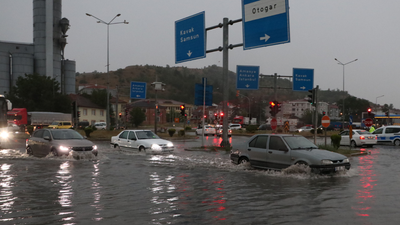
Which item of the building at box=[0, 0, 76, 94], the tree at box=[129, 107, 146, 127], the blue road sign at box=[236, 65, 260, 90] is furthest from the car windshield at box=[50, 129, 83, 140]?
the tree at box=[129, 107, 146, 127]

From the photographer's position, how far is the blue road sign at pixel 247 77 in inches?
1318

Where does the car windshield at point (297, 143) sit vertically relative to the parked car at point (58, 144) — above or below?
above

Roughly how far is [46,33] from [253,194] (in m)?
86.0

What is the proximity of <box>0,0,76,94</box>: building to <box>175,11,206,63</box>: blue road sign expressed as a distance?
222ft

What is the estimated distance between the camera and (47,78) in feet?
268

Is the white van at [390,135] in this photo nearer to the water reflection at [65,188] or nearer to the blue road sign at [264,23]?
the blue road sign at [264,23]

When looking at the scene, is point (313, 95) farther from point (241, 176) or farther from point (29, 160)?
point (29, 160)

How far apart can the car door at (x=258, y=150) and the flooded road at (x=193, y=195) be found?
13.5 inches

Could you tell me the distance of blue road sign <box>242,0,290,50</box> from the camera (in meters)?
18.9

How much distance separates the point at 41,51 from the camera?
8788cm

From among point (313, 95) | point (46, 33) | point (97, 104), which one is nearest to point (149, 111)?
point (97, 104)

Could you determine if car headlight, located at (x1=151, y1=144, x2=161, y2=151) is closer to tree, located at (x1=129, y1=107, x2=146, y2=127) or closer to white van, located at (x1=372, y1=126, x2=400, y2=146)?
white van, located at (x1=372, y1=126, x2=400, y2=146)

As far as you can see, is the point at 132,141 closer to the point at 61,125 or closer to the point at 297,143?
the point at 297,143

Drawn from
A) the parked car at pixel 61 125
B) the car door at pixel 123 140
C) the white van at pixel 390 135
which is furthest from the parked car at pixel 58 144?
the parked car at pixel 61 125
